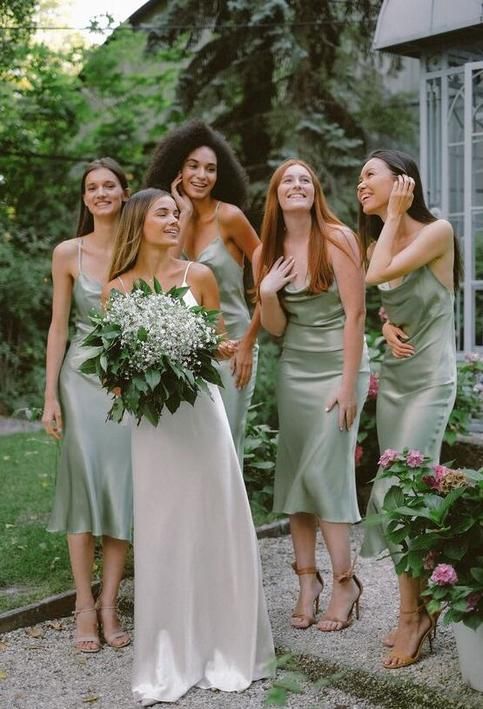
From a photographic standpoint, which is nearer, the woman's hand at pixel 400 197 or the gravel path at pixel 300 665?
the gravel path at pixel 300 665

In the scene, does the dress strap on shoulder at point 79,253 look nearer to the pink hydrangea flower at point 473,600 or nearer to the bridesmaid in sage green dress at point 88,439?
the bridesmaid in sage green dress at point 88,439

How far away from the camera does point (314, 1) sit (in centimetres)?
1296

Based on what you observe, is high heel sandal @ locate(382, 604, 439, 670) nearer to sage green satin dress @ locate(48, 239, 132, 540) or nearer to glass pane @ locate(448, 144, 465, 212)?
sage green satin dress @ locate(48, 239, 132, 540)

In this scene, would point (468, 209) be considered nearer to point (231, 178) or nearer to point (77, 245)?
point (231, 178)

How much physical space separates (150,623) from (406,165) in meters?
2.26

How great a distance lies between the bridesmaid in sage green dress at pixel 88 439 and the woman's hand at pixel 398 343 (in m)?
1.36

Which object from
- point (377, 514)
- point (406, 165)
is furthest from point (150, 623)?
point (406, 165)

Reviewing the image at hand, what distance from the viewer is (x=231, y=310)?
5.26m

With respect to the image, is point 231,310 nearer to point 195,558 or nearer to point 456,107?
point 195,558

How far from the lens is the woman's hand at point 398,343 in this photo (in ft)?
14.3

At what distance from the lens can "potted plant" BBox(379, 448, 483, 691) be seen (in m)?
3.64

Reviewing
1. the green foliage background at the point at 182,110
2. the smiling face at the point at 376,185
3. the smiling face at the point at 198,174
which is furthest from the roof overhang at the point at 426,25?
the smiling face at the point at 376,185

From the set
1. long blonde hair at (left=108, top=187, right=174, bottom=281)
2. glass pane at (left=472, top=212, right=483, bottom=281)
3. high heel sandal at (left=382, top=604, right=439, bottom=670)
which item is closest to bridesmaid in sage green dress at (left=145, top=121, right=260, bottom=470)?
long blonde hair at (left=108, top=187, right=174, bottom=281)

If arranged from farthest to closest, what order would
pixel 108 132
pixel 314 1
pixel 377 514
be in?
pixel 108 132, pixel 314 1, pixel 377 514
